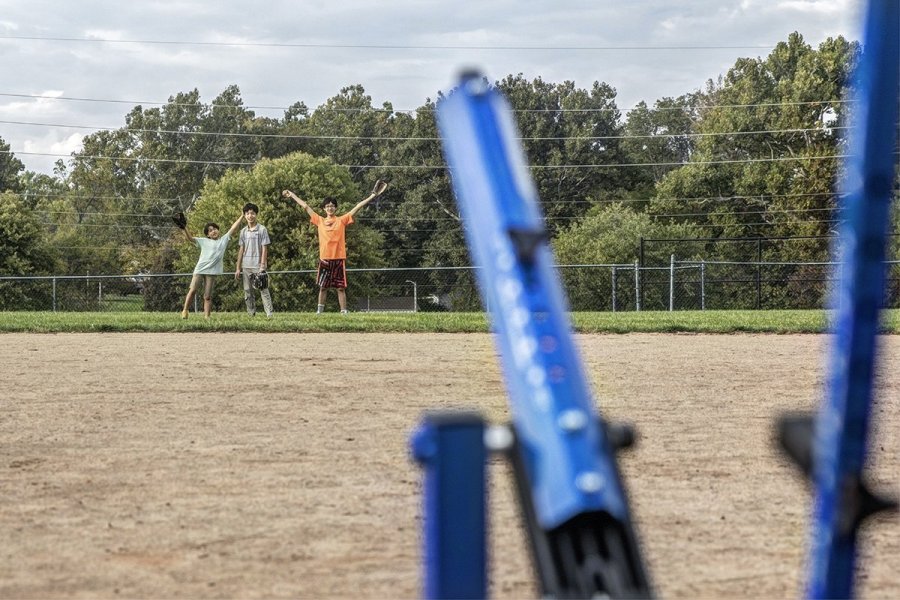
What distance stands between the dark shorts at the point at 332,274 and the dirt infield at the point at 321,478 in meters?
8.44

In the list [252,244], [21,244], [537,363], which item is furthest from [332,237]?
[21,244]

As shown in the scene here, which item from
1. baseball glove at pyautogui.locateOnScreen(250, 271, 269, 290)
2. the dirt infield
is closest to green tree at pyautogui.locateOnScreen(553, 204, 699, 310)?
baseball glove at pyautogui.locateOnScreen(250, 271, 269, 290)

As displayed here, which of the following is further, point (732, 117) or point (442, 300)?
point (732, 117)

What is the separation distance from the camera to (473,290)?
147ft

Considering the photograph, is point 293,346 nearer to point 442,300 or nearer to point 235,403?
point 235,403

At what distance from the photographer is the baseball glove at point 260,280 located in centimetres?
1955

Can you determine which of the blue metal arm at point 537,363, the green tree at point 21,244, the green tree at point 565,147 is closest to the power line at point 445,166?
the green tree at point 565,147

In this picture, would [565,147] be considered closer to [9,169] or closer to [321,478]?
[9,169]

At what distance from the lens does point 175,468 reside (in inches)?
226

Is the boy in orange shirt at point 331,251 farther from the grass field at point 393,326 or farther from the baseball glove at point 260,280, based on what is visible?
the grass field at point 393,326

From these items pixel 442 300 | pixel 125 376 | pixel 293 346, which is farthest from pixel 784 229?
pixel 125 376

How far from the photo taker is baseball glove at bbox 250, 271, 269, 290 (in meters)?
19.5

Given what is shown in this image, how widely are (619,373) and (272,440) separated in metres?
4.68

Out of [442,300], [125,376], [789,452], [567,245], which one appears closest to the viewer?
[789,452]
